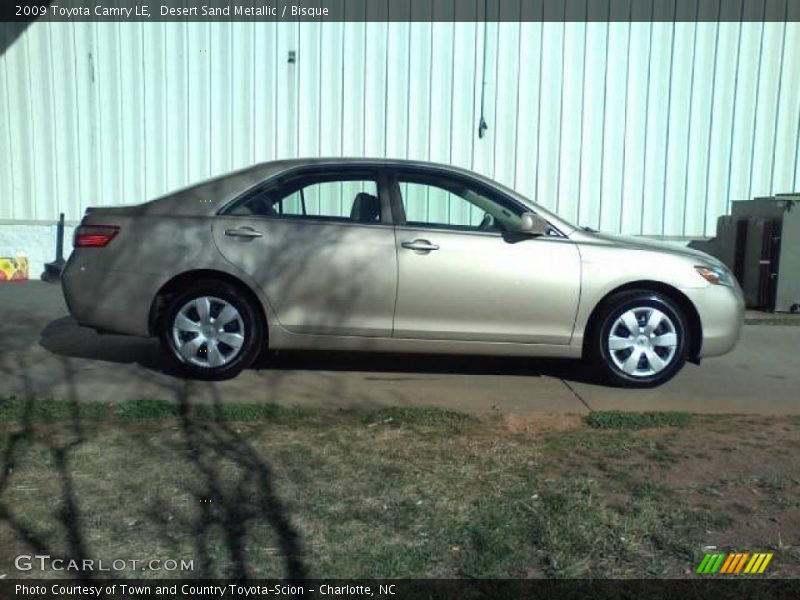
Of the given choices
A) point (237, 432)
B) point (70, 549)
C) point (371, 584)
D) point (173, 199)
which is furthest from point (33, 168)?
point (371, 584)

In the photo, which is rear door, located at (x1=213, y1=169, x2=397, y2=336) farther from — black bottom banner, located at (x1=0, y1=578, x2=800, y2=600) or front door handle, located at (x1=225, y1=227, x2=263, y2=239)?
black bottom banner, located at (x1=0, y1=578, x2=800, y2=600)

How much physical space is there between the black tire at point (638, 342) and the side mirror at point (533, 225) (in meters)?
0.69

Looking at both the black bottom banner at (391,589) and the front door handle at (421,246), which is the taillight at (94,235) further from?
the black bottom banner at (391,589)

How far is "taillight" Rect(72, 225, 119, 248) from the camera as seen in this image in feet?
18.9

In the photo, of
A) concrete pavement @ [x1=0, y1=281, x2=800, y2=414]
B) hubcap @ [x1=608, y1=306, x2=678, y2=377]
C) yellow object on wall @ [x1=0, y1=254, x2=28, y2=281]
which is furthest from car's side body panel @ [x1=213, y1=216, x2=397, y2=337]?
yellow object on wall @ [x1=0, y1=254, x2=28, y2=281]

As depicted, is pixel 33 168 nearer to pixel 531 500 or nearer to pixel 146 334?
pixel 146 334

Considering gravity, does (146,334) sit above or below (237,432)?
above

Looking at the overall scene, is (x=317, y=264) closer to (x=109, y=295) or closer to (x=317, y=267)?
(x=317, y=267)

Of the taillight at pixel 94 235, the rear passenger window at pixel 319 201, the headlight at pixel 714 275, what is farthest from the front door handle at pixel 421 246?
the taillight at pixel 94 235

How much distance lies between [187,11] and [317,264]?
22.5 feet

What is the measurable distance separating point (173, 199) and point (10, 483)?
8.34 feet

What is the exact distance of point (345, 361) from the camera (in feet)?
21.8

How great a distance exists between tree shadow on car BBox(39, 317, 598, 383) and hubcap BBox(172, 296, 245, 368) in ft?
1.23

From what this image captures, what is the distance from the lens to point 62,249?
36.6ft
